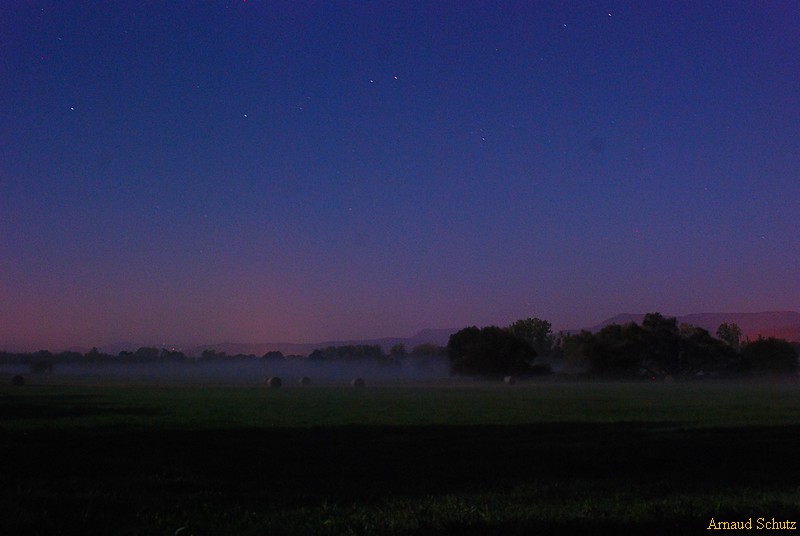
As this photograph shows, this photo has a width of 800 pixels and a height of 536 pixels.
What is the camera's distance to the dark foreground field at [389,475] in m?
11.2

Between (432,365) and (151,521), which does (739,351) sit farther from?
(151,521)

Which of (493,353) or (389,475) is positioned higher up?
(493,353)

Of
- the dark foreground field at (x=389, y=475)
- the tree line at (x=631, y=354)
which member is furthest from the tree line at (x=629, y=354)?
the dark foreground field at (x=389, y=475)

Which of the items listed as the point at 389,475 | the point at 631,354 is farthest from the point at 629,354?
the point at 389,475

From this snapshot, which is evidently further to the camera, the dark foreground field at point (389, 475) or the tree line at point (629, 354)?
the tree line at point (629, 354)

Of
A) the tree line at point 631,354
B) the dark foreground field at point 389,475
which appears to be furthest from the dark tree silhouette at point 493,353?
the dark foreground field at point 389,475

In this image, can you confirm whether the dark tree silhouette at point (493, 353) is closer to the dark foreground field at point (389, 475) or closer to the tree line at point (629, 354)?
the tree line at point (629, 354)

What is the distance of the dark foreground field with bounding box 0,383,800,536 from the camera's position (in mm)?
11219

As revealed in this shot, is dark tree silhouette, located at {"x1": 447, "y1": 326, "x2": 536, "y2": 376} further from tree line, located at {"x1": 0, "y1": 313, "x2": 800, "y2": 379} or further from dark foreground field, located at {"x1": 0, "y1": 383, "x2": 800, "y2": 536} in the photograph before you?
dark foreground field, located at {"x1": 0, "y1": 383, "x2": 800, "y2": 536}

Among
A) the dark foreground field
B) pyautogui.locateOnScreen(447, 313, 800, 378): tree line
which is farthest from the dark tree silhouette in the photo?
the dark foreground field

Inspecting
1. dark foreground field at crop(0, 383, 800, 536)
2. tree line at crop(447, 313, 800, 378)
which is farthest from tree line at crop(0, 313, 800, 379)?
dark foreground field at crop(0, 383, 800, 536)

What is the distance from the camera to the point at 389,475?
54.6 feet

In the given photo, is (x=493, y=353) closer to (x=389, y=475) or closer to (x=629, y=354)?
(x=629, y=354)

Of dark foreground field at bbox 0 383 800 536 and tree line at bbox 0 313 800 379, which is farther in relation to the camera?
tree line at bbox 0 313 800 379
